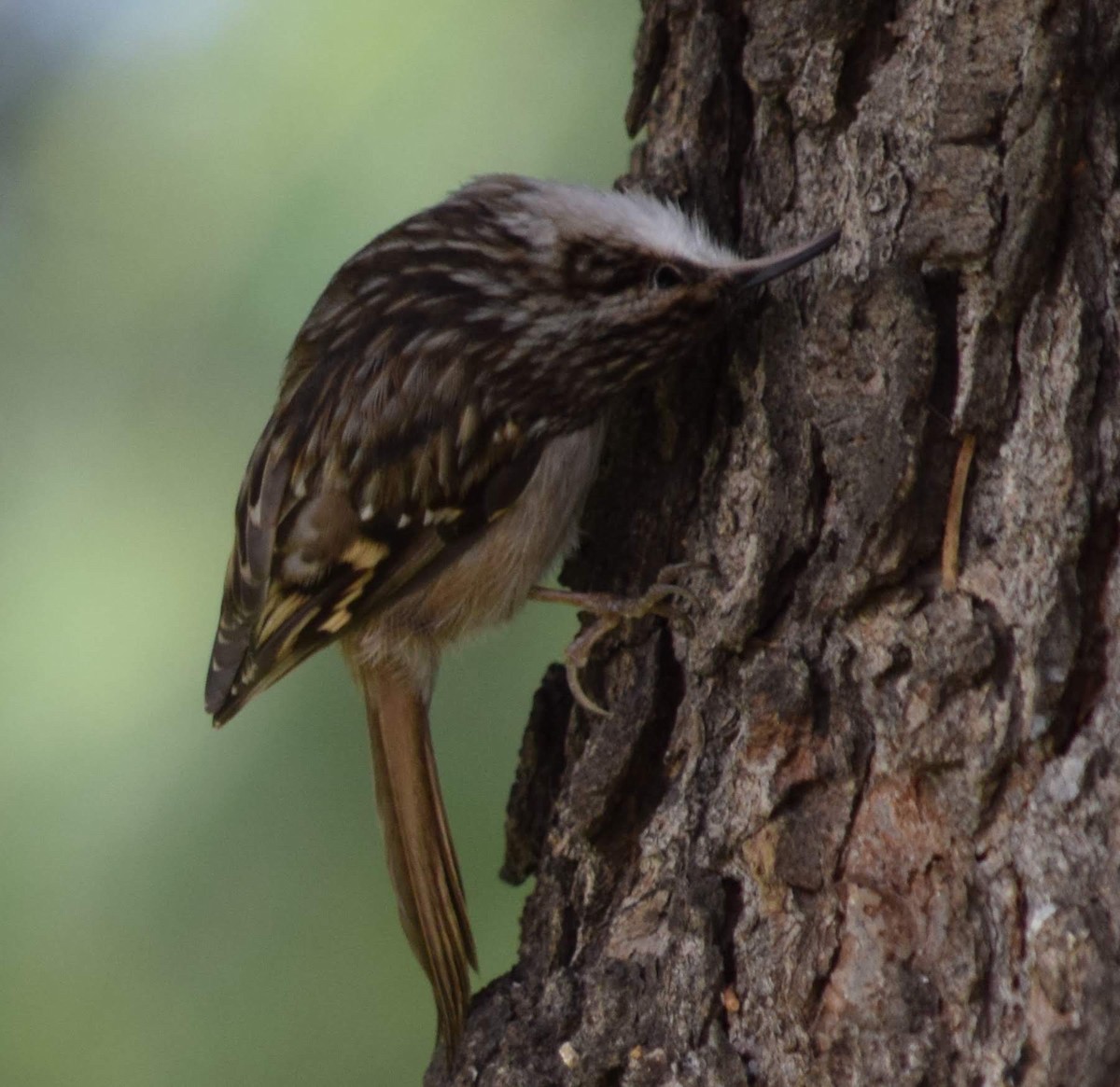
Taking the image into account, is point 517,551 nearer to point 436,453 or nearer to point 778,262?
point 436,453

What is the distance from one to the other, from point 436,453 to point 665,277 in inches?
14.8

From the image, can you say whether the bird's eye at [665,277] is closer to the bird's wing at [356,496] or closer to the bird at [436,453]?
the bird at [436,453]

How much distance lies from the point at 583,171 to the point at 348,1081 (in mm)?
1554

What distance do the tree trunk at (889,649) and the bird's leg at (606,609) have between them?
25mm

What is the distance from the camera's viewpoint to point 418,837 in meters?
2.07

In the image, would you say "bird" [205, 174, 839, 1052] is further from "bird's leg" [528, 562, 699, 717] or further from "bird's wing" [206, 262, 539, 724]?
"bird's leg" [528, 562, 699, 717]

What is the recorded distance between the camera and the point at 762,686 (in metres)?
1.61

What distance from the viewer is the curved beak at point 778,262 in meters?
1.66

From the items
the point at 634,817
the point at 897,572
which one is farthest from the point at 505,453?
the point at 897,572


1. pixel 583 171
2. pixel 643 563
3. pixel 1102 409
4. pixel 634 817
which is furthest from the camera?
pixel 583 171

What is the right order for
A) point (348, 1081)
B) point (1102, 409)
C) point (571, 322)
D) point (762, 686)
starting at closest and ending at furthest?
point (1102, 409) → point (762, 686) → point (571, 322) → point (348, 1081)

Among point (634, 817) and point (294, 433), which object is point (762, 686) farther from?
point (294, 433)

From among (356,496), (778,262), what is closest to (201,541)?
(356,496)

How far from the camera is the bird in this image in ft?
6.70
